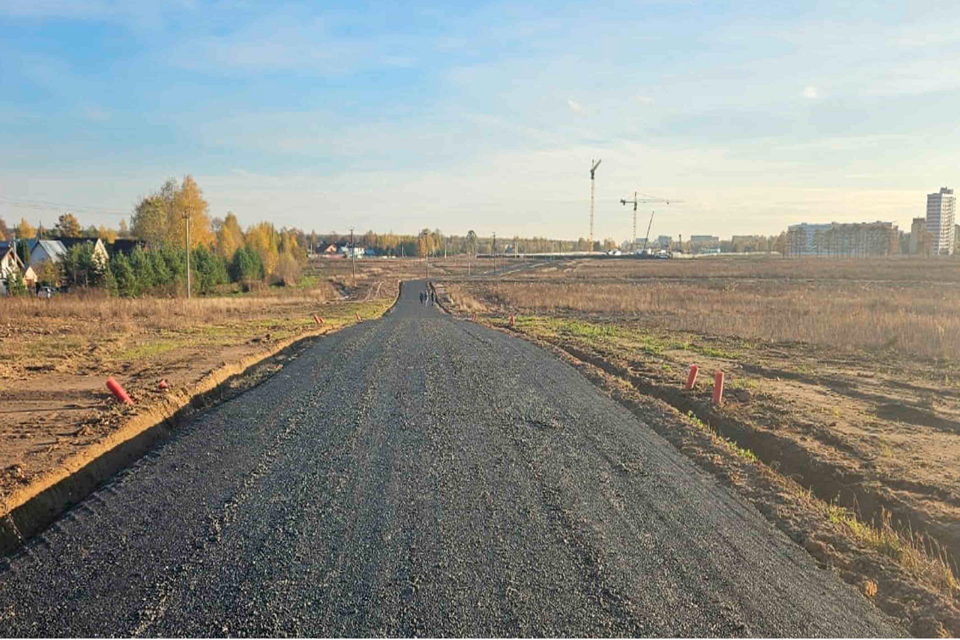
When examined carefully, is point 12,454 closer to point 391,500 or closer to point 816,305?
point 391,500

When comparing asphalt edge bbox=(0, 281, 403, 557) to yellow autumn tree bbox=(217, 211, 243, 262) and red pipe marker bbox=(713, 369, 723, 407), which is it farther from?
yellow autumn tree bbox=(217, 211, 243, 262)

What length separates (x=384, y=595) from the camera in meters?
5.38

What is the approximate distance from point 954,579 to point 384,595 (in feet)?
18.5

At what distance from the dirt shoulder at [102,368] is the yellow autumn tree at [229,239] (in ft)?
168

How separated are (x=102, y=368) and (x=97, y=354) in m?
3.23

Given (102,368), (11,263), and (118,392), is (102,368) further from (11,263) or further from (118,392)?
(11,263)

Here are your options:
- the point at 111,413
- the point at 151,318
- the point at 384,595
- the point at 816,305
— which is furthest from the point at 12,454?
the point at 816,305

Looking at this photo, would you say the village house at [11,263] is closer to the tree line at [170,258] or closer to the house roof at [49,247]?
the tree line at [170,258]

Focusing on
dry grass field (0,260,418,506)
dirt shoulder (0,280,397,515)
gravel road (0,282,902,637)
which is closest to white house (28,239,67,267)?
dry grass field (0,260,418,506)

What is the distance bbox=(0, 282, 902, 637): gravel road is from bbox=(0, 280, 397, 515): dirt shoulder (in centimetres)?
164

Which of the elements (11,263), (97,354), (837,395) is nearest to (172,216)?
(11,263)

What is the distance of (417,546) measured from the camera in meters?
6.35

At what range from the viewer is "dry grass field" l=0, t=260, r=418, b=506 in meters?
10.9

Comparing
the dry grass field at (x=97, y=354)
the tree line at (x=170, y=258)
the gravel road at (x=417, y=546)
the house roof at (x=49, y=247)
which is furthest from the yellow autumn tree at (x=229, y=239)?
the gravel road at (x=417, y=546)
